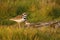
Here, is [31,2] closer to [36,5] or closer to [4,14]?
[36,5]

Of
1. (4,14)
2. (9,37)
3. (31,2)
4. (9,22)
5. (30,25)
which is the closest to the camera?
(9,37)

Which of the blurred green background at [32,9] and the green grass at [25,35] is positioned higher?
the green grass at [25,35]

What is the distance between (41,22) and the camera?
8867mm

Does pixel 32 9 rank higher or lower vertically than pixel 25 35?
lower

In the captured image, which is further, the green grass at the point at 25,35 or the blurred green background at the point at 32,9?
the blurred green background at the point at 32,9

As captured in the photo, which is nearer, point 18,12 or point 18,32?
point 18,32

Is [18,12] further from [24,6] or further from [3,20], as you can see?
[3,20]

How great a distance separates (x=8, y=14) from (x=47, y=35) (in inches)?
128

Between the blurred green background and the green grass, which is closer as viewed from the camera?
the green grass

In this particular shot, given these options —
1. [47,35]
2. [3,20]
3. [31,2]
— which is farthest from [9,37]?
[31,2]

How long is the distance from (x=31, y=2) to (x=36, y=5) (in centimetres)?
33

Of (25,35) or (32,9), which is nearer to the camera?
(25,35)

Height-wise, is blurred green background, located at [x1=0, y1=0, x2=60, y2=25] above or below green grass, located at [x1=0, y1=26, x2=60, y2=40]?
below

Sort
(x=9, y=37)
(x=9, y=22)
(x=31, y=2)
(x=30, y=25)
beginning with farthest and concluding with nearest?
(x=31, y=2), (x=9, y=22), (x=30, y=25), (x=9, y=37)
